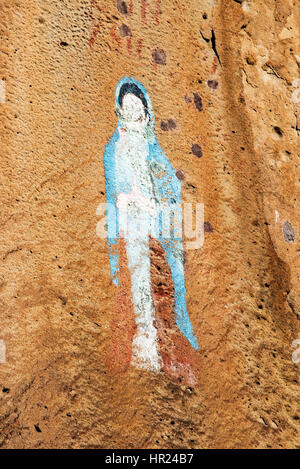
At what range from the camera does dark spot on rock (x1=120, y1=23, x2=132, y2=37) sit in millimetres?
3796

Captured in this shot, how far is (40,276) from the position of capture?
3123 millimetres

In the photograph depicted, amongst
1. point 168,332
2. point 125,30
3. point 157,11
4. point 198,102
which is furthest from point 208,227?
point 157,11

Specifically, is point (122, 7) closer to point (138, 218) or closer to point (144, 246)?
point (138, 218)

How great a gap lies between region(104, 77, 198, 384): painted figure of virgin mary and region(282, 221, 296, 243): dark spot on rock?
3.41 feet

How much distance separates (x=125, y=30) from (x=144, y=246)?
1.77 m

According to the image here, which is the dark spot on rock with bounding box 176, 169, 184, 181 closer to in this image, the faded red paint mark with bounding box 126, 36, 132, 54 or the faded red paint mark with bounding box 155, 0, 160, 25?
the faded red paint mark with bounding box 126, 36, 132, 54

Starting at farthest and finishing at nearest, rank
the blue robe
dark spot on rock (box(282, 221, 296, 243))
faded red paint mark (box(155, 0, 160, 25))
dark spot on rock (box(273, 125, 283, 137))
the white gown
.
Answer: dark spot on rock (box(273, 125, 283, 137)), dark spot on rock (box(282, 221, 296, 243)), faded red paint mark (box(155, 0, 160, 25)), the blue robe, the white gown

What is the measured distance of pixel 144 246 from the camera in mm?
3529

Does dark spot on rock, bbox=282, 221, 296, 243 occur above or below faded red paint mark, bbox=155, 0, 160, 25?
below

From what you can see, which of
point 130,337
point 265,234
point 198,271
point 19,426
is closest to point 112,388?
point 130,337

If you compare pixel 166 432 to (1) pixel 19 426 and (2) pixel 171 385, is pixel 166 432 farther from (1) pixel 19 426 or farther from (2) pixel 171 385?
(1) pixel 19 426

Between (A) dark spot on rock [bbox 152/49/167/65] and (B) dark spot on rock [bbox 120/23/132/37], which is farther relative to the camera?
(A) dark spot on rock [bbox 152/49/167/65]

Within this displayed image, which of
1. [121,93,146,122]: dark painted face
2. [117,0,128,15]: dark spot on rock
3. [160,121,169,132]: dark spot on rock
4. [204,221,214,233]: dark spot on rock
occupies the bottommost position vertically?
[204,221,214,233]: dark spot on rock

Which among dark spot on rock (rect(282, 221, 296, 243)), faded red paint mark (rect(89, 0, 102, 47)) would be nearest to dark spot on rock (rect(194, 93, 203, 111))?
faded red paint mark (rect(89, 0, 102, 47))
